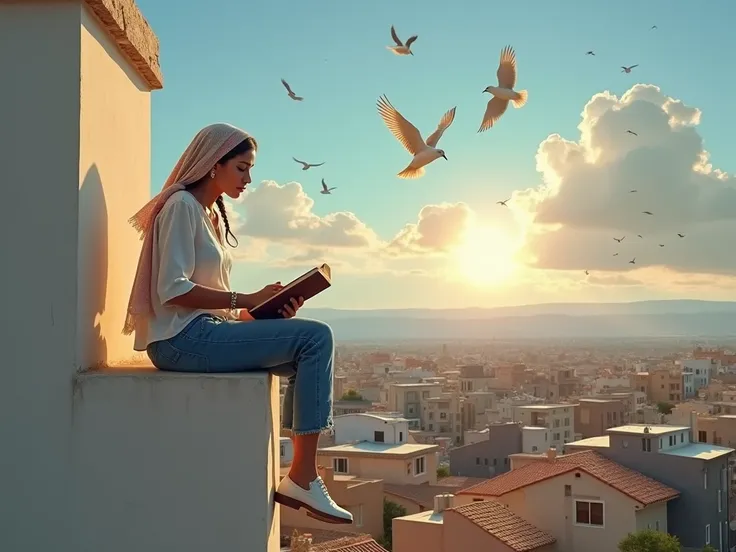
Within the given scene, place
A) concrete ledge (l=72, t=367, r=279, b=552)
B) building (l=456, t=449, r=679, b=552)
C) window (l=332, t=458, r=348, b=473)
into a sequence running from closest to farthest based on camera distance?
concrete ledge (l=72, t=367, r=279, b=552) < building (l=456, t=449, r=679, b=552) < window (l=332, t=458, r=348, b=473)

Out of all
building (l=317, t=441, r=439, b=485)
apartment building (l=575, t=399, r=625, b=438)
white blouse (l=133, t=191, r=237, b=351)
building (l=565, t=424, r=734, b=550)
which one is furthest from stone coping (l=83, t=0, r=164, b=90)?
apartment building (l=575, t=399, r=625, b=438)

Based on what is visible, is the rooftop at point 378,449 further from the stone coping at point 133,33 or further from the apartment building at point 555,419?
Answer: the stone coping at point 133,33

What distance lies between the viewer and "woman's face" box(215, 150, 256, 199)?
238cm

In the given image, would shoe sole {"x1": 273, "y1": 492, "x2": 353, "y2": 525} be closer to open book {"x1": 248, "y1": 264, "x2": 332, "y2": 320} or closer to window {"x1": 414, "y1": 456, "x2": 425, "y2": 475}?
open book {"x1": 248, "y1": 264, "x2": 332, "y2": 320}

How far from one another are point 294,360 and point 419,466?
2297cm

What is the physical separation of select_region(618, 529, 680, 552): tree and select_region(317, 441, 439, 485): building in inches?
320

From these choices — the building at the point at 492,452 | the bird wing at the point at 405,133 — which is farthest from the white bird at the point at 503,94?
the building at the point at 492,452

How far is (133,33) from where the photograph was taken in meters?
2.54

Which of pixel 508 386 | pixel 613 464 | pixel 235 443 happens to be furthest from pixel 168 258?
pixel 508 386

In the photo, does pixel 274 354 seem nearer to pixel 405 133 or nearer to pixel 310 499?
pixel 310 499

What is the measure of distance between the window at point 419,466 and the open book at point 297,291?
22.6 m

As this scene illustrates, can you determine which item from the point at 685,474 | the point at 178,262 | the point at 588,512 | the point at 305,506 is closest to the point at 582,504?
the point at 588,512

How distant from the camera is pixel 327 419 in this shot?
7.30ft

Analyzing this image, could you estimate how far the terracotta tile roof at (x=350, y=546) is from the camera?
13173 millimetres
